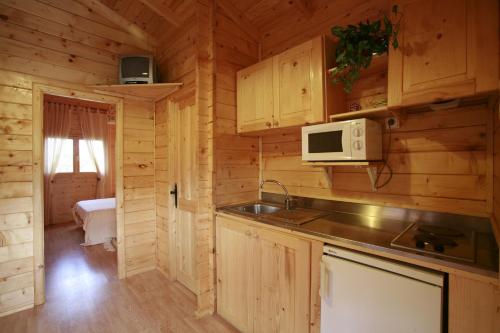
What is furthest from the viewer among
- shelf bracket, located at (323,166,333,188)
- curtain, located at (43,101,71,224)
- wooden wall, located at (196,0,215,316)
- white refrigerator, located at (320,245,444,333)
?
curtain, located at (43,101,71,224)

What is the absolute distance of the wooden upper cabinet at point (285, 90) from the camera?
5.40 ft

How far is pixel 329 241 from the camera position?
51.8 inches

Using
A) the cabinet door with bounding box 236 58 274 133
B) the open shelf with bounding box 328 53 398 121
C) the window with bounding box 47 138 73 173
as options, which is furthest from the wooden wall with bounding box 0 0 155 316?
the window with bounding box 47 138 73 173

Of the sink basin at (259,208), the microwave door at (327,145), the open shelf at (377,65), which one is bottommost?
the sink basin at (259,208)

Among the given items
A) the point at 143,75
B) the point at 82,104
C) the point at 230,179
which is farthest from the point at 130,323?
the point at 82,104

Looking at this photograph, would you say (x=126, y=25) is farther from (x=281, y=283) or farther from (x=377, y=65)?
(x=281, y=283)

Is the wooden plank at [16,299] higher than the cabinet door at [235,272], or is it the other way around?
the cabinet door at [235,272]

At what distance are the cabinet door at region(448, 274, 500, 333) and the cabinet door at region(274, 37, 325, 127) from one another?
3.74 ft

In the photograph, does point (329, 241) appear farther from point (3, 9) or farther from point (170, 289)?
point (3, 9)

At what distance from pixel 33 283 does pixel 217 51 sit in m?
2.83

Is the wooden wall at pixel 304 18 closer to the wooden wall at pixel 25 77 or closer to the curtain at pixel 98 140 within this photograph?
the wooden wall at pixel 25 77

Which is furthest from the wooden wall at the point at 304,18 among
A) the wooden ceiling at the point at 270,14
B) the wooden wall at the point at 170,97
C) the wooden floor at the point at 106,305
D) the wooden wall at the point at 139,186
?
the wooden floor at the point at 106,305

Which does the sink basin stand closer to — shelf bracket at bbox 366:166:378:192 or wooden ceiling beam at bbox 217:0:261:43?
shelf bracket at bbox 366:166:378:192

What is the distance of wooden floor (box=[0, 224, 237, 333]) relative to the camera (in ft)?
6.42
